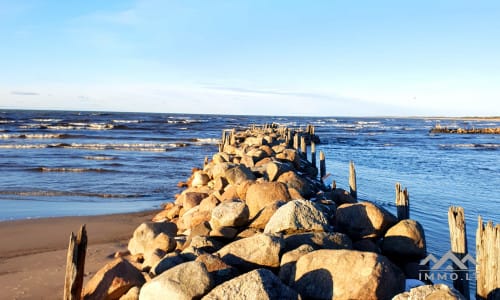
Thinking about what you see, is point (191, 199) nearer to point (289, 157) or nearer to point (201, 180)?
point (201, 180)

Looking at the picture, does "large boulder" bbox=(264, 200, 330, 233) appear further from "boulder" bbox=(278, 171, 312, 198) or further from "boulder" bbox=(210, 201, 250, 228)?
"boulder" bbox=(278, 171, 312, 198)

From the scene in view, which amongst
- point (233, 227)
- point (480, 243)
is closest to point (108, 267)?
point (233, 227)

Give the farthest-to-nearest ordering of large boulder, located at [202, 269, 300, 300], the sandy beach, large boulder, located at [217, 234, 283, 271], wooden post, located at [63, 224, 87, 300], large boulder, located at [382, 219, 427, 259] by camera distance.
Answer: large boulder, located at [382, 219, 427, 259]
the sandy beach
large boulder, located at [217, 234, 283, 271]
wooden post, located at [63, 224, 87, 300]
large boulder, located at [202, 269, 300, 300]

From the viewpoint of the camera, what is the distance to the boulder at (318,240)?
5982mm

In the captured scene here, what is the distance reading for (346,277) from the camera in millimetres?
4777

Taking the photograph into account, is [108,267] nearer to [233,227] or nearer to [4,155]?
[233,227]

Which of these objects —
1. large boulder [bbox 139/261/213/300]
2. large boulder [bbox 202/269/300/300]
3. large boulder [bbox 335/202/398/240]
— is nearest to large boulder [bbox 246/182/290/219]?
large boulder [bbox 335/202/398/240]

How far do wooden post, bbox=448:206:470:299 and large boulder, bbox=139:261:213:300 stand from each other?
384 centimetres

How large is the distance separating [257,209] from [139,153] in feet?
78.1

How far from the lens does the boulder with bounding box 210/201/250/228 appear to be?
7410mm

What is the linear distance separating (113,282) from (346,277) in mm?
2973

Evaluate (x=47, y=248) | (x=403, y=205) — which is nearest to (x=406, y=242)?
(x=403, y=205)

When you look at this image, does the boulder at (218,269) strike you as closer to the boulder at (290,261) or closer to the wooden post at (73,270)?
the boulder at (290,261)

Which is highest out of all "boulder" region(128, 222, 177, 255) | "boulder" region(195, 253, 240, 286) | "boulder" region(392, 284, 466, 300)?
"boulder" region(392, 284, 466, 300)
